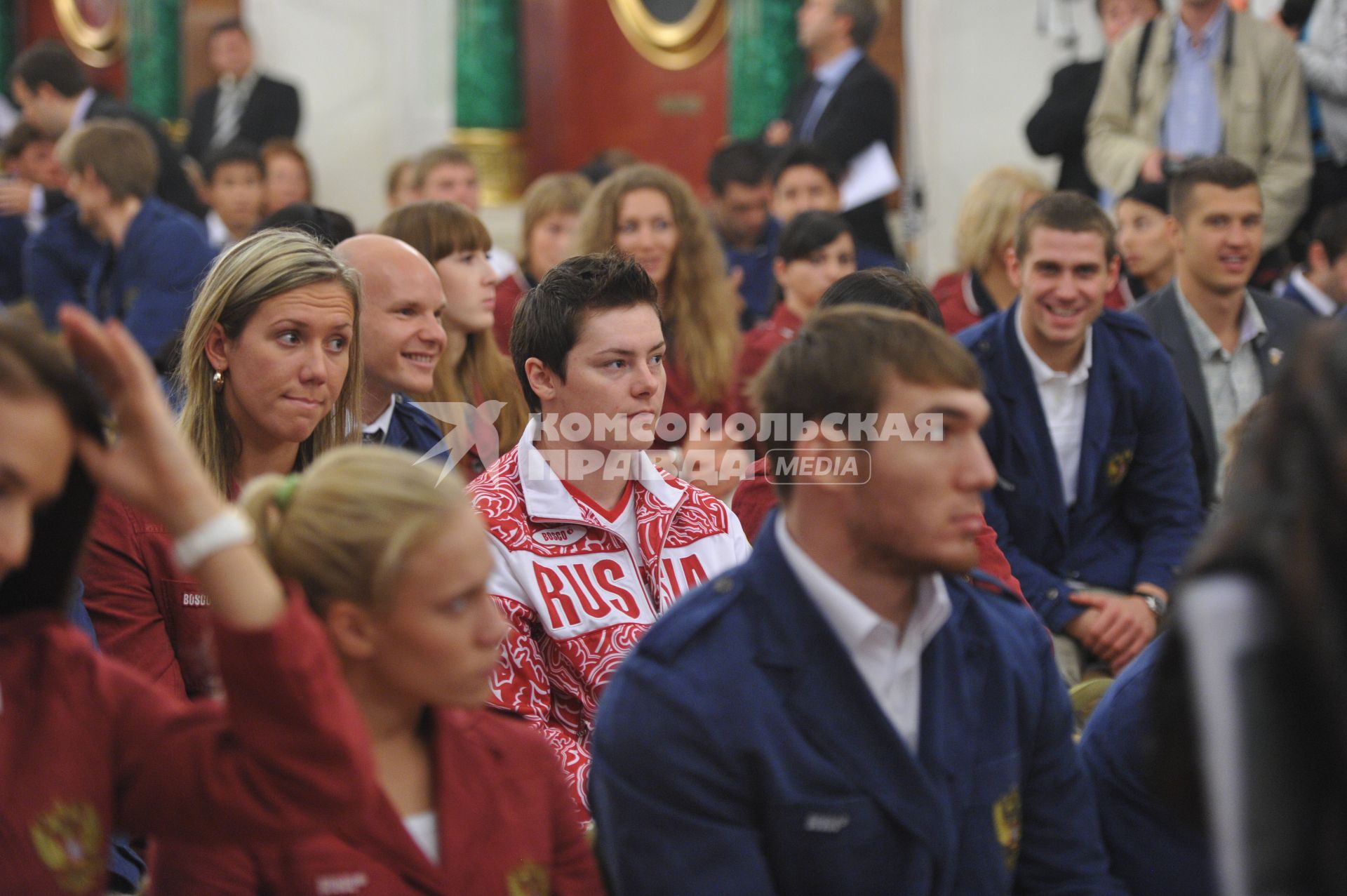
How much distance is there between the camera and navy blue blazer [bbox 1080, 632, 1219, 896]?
2.26 metres

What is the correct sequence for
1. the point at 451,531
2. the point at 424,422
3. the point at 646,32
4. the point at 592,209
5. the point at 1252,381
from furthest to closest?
1. the point at 646,32
2. the point at 592,209
3. the point at 1252,381
4. the point at 424,422
5. the point at 451,531

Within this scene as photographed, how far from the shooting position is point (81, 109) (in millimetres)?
8094

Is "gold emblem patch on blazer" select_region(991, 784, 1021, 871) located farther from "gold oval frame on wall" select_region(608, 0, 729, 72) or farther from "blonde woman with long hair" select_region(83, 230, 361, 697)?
"gold oval frame on wall" select_region(608, 0, 729, 72)

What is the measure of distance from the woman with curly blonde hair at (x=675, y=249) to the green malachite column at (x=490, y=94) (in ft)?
15.0

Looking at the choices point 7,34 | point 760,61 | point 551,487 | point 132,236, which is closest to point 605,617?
point 551,487

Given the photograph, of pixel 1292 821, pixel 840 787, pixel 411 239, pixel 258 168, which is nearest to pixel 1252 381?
pixel 411 239

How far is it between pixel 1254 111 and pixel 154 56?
26.5 feet

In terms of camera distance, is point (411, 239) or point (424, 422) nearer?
point (424, 422)

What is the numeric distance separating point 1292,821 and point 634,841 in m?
0.86

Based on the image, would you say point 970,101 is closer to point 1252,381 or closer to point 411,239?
point 1252,381

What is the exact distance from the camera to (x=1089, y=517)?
4.34 metres

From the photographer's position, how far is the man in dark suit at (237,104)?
31.2 feet

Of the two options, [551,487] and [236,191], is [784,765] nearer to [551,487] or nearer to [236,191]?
[551,487]

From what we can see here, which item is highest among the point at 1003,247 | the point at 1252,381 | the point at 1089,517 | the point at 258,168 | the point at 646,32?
the point at 646,32
